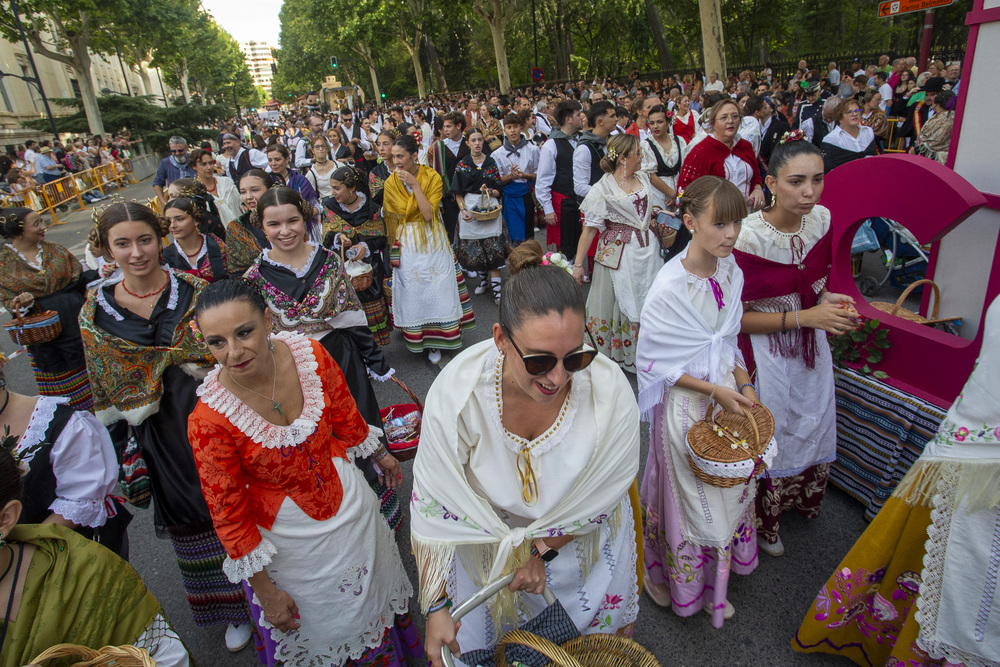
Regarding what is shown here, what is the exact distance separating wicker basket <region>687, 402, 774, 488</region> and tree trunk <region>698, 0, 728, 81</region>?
17.3 metres

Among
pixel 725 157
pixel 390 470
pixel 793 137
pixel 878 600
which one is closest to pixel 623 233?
pixel 725 157

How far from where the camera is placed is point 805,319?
2.71m

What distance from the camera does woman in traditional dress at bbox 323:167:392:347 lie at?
5.58 m

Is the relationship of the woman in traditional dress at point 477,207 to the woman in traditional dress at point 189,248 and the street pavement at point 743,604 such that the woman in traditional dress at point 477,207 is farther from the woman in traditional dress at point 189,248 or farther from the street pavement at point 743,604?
the street pavement at point 743,604

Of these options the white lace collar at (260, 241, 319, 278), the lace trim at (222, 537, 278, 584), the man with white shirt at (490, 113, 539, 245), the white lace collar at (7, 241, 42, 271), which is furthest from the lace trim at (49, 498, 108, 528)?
→ the man with white shirt at (490, 113, 539, 245)

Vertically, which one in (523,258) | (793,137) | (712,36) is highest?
(712,36)

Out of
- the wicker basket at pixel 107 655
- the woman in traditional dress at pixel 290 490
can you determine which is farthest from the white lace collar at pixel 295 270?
the wicker basket at pixel 107 655

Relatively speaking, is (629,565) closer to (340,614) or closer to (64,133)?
(340,614)

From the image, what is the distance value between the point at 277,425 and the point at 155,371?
37.6 inches

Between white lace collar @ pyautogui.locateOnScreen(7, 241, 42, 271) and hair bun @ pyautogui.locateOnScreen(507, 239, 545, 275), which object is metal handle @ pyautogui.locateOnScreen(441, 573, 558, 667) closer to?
hair bun @ pyautogui.locateOnScreen(507, 239, 545, 275)

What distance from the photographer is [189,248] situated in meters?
3.96

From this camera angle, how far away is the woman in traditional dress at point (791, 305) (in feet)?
9.14

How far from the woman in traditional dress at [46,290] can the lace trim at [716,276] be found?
390 centimetres

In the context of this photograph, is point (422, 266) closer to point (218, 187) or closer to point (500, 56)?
point (218, 187)
